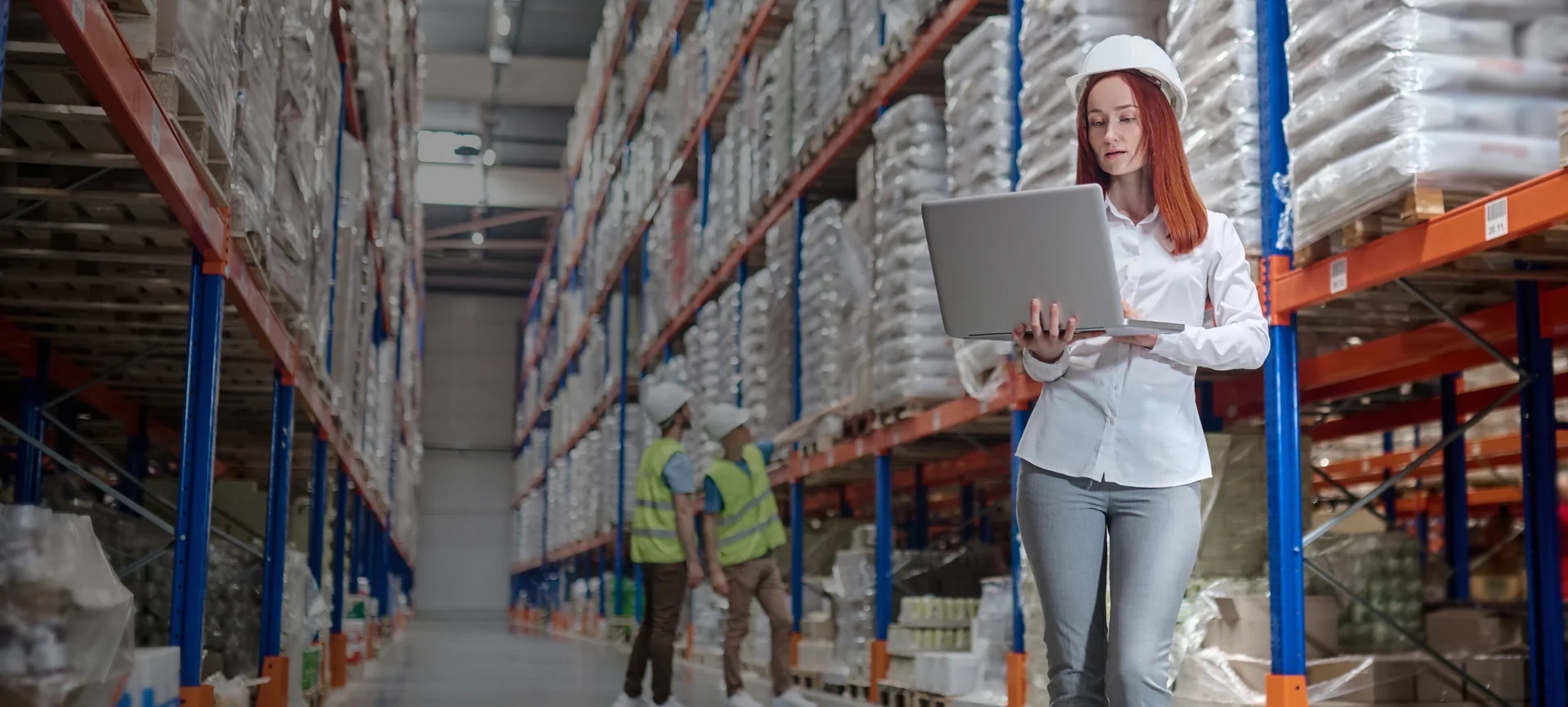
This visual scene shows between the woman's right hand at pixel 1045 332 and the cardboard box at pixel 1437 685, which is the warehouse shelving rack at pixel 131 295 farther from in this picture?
the cardboard box at pixel 1437 685

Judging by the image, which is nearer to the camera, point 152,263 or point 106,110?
point 106,110

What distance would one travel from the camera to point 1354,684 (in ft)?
16.1

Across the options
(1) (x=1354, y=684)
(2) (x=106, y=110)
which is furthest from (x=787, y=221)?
(2) (x=106, y=110)

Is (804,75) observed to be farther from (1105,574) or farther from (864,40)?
(1105,574)

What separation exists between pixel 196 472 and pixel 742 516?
2909 millimetres

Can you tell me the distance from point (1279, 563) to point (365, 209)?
775cm

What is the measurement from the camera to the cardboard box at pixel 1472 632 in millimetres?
5281

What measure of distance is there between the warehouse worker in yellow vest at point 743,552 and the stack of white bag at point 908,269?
742 mm

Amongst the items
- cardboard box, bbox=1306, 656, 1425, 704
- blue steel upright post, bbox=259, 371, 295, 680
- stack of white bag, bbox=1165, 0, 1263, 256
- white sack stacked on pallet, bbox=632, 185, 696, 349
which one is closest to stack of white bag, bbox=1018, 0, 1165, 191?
stack of white bag, bbox=1165, 0, 1263, 256

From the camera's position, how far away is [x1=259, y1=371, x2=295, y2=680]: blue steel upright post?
6750 mm

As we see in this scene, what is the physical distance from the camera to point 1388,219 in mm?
4020

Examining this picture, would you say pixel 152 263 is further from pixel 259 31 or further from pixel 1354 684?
pixel 1354 684

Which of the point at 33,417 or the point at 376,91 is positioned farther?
the point at 376,91

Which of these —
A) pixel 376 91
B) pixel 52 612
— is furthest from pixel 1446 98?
pixel 376 91
